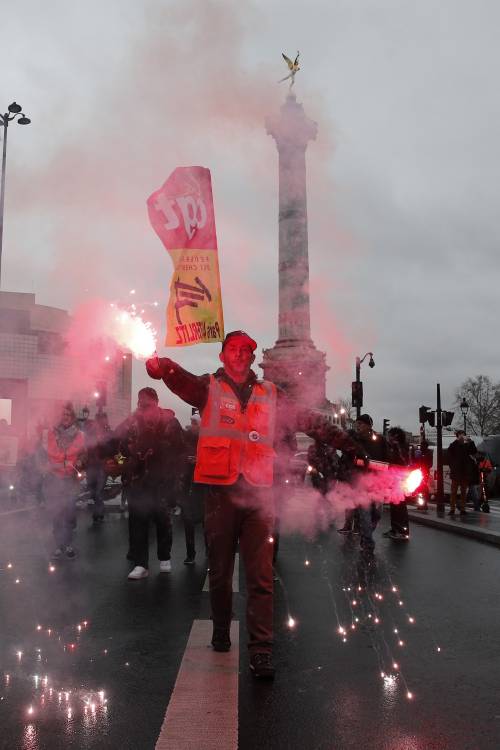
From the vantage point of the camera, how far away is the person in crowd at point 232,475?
13.3 ft

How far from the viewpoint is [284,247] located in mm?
52156

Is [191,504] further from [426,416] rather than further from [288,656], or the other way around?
[426,416]

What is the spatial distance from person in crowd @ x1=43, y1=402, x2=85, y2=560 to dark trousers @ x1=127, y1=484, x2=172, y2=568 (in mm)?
934

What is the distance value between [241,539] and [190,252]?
274cm

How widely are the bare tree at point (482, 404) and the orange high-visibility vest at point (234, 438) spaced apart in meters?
65.3

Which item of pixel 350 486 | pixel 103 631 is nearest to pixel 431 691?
pixel 103 631

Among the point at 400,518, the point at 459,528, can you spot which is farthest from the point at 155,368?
the point at 459,528

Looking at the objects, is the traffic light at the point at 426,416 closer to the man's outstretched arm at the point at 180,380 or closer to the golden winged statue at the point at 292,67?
the man's outstretched arm at the point at 180,380

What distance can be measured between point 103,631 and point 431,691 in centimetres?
216

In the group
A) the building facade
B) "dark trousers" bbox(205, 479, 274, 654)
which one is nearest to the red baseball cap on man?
"dark trousers" bbox(205, 479, 274, 654)

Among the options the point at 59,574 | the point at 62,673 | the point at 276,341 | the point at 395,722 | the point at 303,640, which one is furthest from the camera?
the point at 276,341

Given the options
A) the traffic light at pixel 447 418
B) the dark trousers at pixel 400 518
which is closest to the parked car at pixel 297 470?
the dark trousers at pixel 400 518

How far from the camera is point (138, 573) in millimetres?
6633

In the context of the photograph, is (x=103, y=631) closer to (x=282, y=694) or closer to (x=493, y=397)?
(x=282, y=694)
